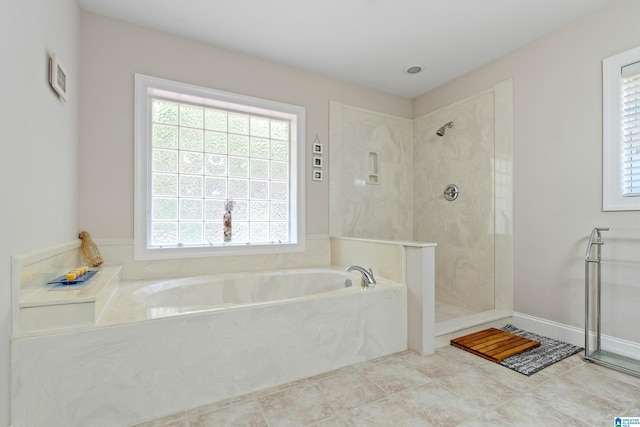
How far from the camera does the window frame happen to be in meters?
2.32

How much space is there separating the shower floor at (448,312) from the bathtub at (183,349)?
881 millimetres

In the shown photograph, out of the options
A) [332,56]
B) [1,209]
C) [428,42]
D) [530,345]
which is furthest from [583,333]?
[1,209]

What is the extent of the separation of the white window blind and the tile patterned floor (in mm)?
1214

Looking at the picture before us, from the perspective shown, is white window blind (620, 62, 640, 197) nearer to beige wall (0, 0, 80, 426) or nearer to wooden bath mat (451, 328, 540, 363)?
wooden bath mat (451, 328, 540, 363)

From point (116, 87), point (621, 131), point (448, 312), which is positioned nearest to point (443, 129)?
point (621, 131)

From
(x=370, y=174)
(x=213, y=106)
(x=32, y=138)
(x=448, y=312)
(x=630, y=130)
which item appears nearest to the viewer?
(x=32, y=138)

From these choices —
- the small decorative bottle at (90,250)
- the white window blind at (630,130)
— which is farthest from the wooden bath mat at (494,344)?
the small decorative bottle at (90,250)

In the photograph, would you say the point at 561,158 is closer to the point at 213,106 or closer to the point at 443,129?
the point at 443,129

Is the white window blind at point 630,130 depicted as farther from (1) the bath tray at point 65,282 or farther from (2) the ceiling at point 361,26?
(1) the bath tray at point 65,282

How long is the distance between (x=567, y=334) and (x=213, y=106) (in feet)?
11.2

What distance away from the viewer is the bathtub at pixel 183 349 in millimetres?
1283

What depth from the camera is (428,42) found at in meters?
2.56

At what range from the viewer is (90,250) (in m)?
2.13

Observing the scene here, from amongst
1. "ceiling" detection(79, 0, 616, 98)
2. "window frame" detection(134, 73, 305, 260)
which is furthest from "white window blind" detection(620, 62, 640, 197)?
"window frame" detection(134, 73, 305, 260)
